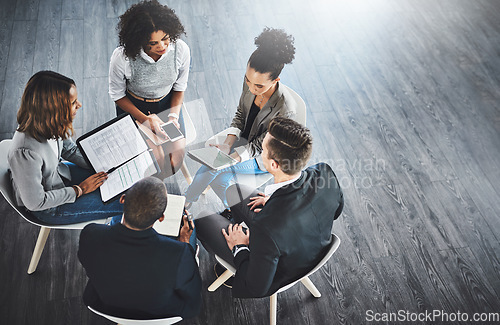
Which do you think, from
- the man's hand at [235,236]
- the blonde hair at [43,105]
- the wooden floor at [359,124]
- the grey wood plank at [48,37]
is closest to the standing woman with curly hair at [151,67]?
the blonde hair at [43,105]

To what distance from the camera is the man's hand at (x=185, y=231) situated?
2043mm

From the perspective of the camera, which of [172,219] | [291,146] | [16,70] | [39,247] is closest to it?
[291,146]

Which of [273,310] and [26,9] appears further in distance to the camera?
[26,9]

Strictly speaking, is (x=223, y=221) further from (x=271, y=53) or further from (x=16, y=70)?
(x=16, y=70)

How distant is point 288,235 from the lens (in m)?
1.72

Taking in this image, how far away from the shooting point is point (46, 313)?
2254 mm

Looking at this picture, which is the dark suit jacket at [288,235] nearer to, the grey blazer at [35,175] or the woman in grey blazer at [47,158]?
the woman in grey blazer at [47,158]

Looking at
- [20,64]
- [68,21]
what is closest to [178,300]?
[20,64]

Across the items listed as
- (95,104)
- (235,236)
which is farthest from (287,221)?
(95,104)

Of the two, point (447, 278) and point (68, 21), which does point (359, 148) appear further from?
point (68, 21)

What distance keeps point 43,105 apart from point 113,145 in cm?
42

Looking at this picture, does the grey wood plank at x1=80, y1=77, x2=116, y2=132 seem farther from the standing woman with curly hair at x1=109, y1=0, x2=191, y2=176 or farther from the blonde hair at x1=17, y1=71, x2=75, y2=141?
the blonde hair at x1=17, y1=71, x2=75, y2=141

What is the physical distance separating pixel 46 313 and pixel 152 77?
1527 mm

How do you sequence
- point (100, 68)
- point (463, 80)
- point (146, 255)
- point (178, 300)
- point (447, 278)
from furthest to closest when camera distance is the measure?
point (463, 80) < point (100, 68) < point (447, 278) < point (178, 300) < point (146, 255)
